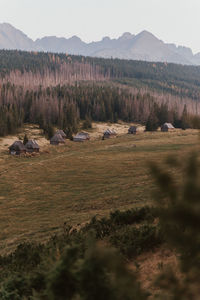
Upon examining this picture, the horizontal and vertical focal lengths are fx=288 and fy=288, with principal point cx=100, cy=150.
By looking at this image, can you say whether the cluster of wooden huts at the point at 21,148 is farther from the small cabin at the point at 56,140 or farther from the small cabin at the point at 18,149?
the small cabin at the point at 56,140

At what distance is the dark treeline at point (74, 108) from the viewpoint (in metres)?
114

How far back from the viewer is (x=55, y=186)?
3750 centimetres

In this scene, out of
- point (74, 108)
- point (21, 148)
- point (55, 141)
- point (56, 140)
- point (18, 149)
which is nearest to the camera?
point (18, 149)

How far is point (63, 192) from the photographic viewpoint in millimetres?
34156

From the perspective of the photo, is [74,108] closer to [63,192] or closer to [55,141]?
[55,141]

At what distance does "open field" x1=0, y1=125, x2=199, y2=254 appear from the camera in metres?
22.6

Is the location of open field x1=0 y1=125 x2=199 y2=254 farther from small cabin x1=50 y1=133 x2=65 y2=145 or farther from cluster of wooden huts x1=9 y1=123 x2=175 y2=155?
small cabin x1=50 y1=133 x2=65 y2=145

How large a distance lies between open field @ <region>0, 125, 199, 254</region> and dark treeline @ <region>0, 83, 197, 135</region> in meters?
56.9

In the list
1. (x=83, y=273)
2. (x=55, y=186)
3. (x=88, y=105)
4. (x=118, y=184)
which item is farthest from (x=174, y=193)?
(x=88, y=105)

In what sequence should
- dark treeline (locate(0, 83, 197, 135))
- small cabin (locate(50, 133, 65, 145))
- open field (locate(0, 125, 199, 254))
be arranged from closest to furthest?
open field (locate(0, 125, 199, 254)) < small cabin (locate(50, 133, 65, 145)) < dark treeline (locate(0, 83, 197, 135))

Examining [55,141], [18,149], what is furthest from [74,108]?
[18,149]

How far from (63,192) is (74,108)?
9068cm

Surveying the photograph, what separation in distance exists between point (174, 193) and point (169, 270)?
1.18 metres

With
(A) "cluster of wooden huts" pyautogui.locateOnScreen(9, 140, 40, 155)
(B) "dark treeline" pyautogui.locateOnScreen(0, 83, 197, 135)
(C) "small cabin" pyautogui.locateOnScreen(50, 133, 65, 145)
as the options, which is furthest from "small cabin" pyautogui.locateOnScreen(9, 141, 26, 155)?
(B) "dark treeline" pyautogui.locateOnScreen(0, 83, 197, 135)
